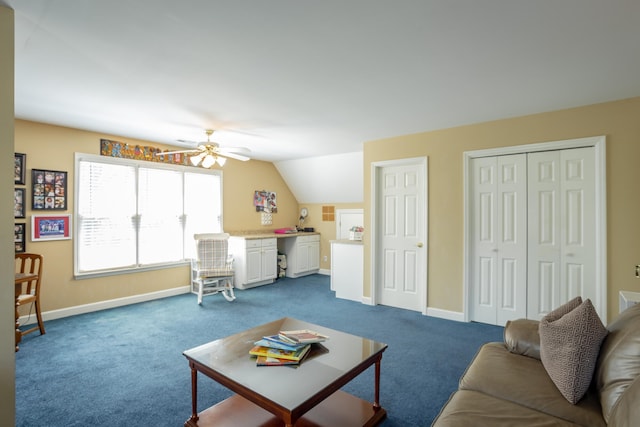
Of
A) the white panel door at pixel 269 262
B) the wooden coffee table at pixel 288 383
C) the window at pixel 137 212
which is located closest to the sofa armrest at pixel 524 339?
the wooden coffee table at pixel 288 383

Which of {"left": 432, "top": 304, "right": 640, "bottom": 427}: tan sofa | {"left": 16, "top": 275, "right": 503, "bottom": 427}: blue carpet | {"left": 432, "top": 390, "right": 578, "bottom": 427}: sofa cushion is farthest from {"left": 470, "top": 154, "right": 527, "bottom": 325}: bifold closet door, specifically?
{"left": 432, "top": 390, "right": 578, "bottom": 427}: sofa cushion

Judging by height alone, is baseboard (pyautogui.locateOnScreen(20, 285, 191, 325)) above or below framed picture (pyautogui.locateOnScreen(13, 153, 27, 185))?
below

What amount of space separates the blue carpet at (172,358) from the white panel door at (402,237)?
273 mm

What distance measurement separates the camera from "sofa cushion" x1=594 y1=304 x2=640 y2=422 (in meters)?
1.32

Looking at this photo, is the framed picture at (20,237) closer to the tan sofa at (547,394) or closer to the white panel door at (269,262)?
the white panel door at (269,262)

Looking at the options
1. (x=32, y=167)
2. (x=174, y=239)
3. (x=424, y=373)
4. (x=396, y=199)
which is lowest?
(x=424, y=373)

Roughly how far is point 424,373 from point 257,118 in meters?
3.07

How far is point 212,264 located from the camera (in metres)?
4.99

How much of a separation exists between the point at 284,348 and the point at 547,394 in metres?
1.38

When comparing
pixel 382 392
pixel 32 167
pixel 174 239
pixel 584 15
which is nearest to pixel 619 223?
pixel 584 15

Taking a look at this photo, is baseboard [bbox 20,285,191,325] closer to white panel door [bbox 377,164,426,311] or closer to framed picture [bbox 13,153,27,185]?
framed picture [bbox 13,153,27,185]

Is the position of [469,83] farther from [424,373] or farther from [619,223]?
[424,373]

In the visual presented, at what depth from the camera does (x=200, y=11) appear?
5.68 ft

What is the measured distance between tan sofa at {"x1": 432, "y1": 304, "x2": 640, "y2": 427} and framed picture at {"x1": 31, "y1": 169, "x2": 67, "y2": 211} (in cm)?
468
